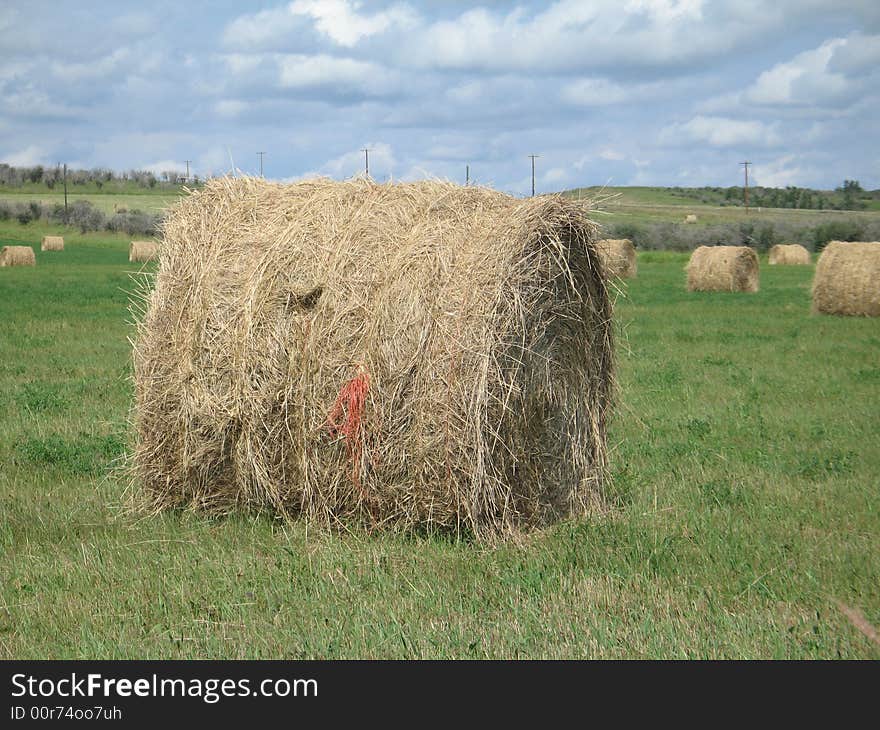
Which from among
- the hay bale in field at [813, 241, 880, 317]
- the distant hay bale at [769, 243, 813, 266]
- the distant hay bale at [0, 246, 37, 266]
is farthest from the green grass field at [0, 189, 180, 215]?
the hay bale in field at [813, 241, 880, 317]

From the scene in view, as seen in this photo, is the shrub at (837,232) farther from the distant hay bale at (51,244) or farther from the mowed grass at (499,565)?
the mowed grass at (499,565)

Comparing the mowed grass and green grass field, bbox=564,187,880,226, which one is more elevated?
green grass field, bbox=564,187,880,226

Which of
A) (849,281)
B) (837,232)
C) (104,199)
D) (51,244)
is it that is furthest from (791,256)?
(104,199)

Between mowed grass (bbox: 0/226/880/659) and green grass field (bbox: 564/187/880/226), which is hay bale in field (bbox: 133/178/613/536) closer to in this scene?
mowed grass (bbox: 0/226/880/659)

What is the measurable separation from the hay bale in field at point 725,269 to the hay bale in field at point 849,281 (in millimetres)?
6443

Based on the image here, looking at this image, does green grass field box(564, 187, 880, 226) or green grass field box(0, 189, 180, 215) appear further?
green grass field box(0, 189, 180, 215)

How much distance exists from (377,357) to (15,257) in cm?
3687

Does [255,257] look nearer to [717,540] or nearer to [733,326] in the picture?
[717,540]

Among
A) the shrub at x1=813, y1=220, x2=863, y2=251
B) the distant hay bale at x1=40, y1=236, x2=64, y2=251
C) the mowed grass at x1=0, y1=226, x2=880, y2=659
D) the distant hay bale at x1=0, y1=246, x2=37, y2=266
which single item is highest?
the shrub at x1=813, y1=220, x2=863, y2=251

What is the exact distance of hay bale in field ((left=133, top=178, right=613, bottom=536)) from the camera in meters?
7.04

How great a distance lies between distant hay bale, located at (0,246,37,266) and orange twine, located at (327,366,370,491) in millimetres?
→ 36561

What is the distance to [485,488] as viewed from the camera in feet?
23.0

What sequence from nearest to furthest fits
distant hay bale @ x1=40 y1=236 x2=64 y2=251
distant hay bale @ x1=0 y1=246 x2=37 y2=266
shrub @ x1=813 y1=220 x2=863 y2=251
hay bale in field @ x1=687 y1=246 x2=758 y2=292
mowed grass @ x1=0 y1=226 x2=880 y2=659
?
mowed grass @ x1=0 y1=226 x2=880 y2=659, hay bale in field @ x1=687 y1=246 x2=758 y2=292, distant hay bale @ x1=0 y1=246 x2=37 y2=266, distant hay bale @ x1=40 y1=236 x2=64 y2=251, shrub @ x1=813 y1=220 x2=863 y2=251

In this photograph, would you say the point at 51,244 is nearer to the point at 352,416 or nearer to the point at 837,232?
the point at 837,232
